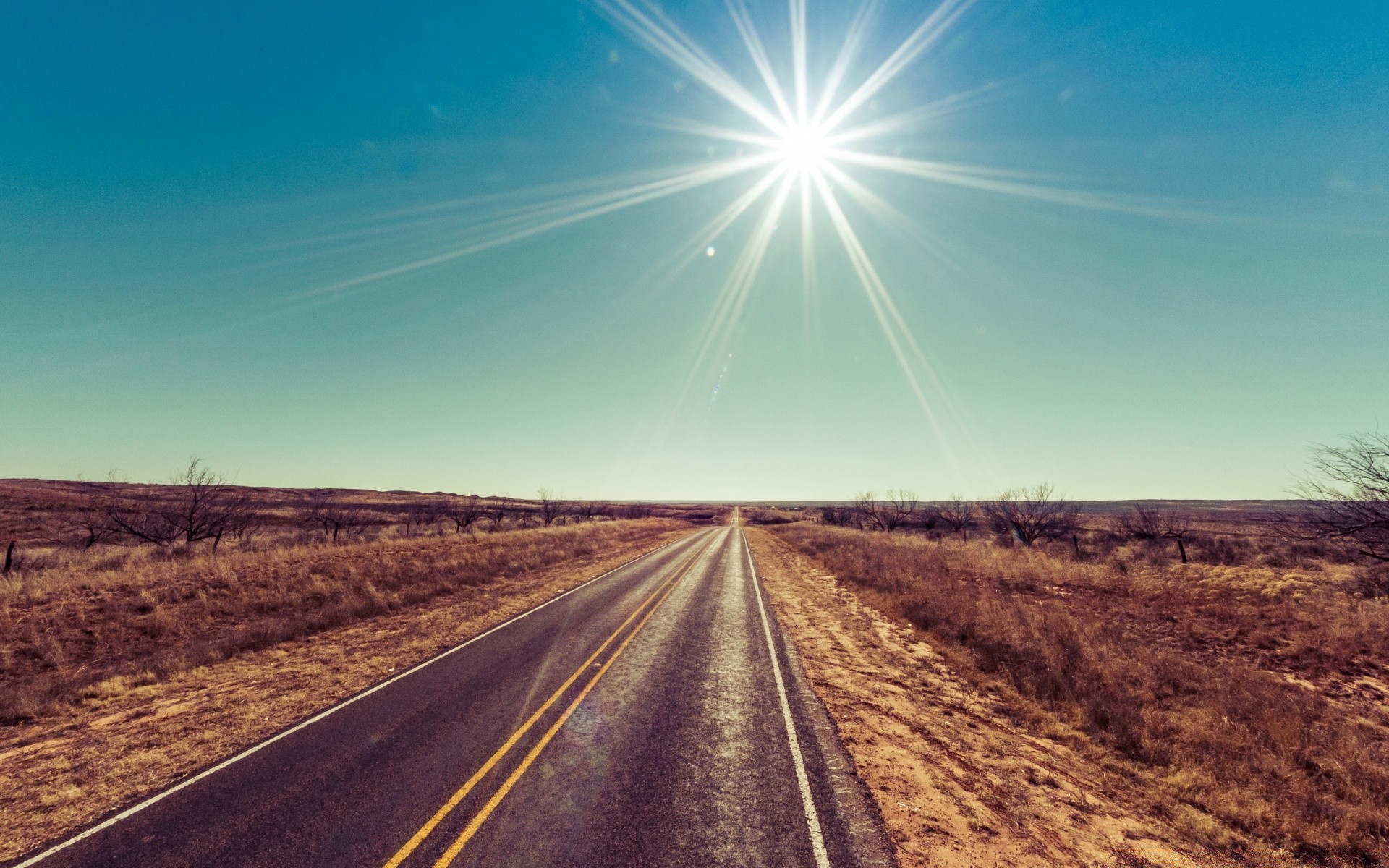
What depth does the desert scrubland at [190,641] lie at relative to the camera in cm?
664

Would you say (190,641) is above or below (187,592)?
below

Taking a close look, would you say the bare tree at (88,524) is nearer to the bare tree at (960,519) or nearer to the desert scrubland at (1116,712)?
the desert scrubland at (1116,712)

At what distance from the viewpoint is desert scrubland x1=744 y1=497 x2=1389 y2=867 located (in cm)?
555

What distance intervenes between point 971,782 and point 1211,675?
7864mm

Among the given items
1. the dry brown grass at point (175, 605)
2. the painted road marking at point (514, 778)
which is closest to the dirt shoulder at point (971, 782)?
the painted road marking at point (514, 778)

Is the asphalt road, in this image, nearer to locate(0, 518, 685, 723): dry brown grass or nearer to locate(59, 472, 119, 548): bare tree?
locate(0, 518, 685, 723): dry brown grass

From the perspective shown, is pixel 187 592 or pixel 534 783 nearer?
pixel 534 783

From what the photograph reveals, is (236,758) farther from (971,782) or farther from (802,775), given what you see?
(971,782)

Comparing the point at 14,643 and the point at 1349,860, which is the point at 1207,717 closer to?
the point at 1349,860

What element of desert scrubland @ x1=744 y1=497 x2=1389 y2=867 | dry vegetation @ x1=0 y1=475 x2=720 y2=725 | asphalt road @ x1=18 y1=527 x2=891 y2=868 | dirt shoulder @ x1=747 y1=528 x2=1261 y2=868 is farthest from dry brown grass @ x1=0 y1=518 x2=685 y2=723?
dirt shoulder @ x1=747 y1=528 x2=1261 y2=868

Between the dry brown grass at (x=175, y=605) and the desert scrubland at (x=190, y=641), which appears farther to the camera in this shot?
the dry brown grass at (x=175, y=605)

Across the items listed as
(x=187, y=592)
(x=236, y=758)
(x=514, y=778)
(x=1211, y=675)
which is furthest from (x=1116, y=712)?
(x=187, y=592)

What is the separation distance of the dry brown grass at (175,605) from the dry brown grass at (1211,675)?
17.1m

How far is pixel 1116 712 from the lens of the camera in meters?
8.40
